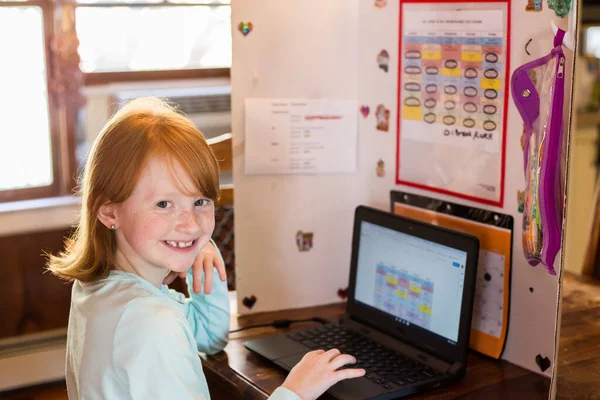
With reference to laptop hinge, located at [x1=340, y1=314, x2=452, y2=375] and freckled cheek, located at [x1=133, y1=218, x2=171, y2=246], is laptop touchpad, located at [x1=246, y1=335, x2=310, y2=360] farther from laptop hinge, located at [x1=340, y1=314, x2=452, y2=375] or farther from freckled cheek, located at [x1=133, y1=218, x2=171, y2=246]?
freckled cheek, located at [x1=133, y1=218, x2=171, y2=246]

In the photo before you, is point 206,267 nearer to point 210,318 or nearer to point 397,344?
point 210,318

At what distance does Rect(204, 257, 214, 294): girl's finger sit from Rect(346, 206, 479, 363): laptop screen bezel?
28cm

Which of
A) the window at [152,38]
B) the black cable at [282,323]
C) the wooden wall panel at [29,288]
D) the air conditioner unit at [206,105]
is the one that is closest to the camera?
the black cable at [282,323]

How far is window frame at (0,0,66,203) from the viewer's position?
116 inches

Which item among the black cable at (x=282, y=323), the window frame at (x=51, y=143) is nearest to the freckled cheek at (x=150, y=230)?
the black cable at (x=282, y=323)

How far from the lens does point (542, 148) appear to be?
1161mm

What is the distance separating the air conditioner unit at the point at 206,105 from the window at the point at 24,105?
0.52m

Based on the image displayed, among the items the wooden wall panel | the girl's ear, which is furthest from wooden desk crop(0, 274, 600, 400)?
the wooden wall panel

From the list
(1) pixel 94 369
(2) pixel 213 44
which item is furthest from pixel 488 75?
(2) pixel 213 44

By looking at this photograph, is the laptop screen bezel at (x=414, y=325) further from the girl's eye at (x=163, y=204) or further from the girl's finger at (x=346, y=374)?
the girl's eye at (x=163, y=204)

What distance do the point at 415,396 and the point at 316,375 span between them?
7.4 inches

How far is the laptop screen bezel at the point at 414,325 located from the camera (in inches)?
49.5

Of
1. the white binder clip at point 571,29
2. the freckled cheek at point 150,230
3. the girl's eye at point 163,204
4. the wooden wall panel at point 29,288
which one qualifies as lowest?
the wooden wall panel at point 29,288

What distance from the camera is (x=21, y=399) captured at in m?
2.73
